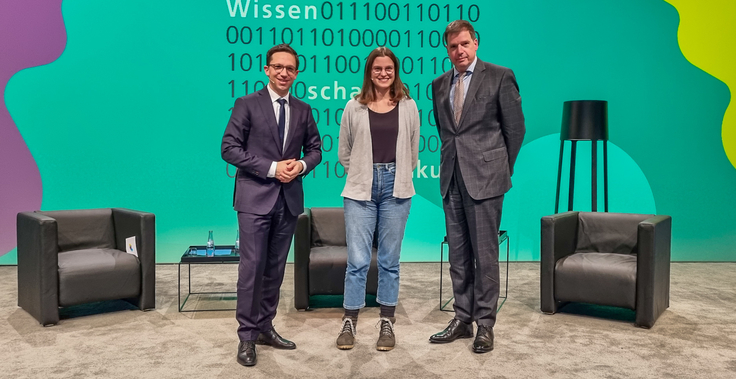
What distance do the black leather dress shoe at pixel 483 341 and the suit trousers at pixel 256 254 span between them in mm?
1129

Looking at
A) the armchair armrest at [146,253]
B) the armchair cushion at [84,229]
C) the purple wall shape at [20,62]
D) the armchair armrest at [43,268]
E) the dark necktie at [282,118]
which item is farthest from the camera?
the purple wall shape at [20,62]

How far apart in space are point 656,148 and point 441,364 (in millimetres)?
4143

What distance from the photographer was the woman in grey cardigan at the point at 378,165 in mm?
3104

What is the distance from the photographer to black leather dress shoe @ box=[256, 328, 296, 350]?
3162 mm

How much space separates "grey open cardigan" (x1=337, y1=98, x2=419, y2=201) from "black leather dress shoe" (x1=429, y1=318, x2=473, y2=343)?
0.80 m

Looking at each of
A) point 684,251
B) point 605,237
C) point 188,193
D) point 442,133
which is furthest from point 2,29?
point 684,251

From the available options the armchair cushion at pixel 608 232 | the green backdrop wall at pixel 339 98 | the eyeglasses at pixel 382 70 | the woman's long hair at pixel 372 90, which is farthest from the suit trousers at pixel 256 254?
the green backdrop wall at pixel 339 98

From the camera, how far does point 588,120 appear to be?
516cm

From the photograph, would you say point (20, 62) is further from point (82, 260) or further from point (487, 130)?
point (487, 130)

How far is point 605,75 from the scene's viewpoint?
5914mm

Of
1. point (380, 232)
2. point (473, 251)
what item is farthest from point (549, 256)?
point (380, 232)

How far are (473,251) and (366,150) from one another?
83 centimetres

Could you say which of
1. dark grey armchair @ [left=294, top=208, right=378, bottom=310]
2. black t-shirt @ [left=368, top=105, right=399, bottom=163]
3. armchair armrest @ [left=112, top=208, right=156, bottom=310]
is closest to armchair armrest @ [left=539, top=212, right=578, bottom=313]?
dark grey armchair @ [left=294, top=208, right=378, bottom=310]

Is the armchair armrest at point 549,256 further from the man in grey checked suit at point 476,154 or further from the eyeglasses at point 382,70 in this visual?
the eyeglasses at point 382,70
